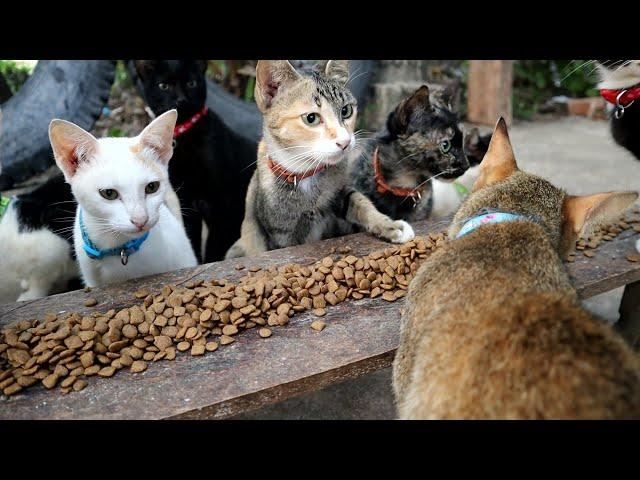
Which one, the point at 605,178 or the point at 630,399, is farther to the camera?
the point at 605,178

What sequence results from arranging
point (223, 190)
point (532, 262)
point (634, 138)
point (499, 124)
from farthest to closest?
point (223, 190) < point (634, 138) < point (499, 124) < point (532, 262)

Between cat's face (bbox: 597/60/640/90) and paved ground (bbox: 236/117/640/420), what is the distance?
58 cm

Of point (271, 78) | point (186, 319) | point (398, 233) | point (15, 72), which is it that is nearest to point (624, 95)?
point (398, 233)

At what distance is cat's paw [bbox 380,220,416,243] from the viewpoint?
2.45 meters

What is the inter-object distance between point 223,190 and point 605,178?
3566 millimetres

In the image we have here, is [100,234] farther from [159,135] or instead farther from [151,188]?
[159,135]

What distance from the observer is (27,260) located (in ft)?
8.28

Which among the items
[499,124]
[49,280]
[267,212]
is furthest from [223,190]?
[499,124]

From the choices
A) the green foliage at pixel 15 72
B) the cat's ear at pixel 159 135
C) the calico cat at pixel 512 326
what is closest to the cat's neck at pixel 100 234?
the cat's ear at pixel 159 135

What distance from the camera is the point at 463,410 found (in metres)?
1.04

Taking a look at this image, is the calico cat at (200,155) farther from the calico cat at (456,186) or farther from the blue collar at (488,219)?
the blue collar at (488,219)

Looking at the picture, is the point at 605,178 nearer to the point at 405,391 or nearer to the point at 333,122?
the point at 333,122

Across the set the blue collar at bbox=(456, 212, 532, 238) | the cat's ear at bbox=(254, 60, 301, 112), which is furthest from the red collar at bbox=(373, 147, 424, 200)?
the blue collar at bbox=(456, 212, 532, 238)

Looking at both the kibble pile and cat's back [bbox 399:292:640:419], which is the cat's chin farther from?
cat's back [bbox 399:292:640:419]
